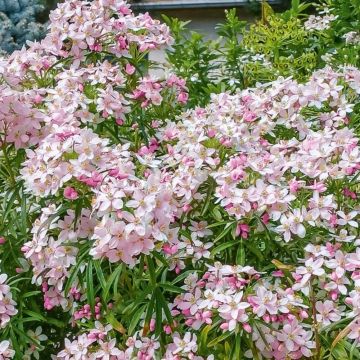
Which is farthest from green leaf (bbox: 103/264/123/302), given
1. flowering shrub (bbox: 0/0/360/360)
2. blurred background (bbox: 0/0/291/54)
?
blurred background (bbox: 0/0/291/54)

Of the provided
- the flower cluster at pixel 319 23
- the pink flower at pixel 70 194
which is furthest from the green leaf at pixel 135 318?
the flower cluster at pixel 319 23

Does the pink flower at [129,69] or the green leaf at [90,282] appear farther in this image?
the pink flower at [129,69]

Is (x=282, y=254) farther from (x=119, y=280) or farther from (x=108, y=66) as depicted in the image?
(x=108, y=66)

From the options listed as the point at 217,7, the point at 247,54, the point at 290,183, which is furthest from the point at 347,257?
the point at 217,7

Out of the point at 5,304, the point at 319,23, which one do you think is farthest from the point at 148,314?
the point at 319,23

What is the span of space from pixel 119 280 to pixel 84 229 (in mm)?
138

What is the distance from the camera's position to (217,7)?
337 inches

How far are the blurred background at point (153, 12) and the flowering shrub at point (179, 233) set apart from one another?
5634mm

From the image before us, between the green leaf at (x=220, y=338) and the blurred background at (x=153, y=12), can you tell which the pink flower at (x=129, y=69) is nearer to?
the green leaf at (x=220, y=338)

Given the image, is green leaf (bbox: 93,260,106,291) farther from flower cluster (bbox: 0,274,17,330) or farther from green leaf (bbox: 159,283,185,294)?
flower cluster (bbox: 0,274,17,330)

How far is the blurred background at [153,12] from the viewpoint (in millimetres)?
7500

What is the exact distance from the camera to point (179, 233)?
1.72 m

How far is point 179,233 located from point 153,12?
7298 millimetres

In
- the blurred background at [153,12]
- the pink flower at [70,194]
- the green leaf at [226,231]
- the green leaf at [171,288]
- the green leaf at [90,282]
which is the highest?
the pink flower at [70,194]
